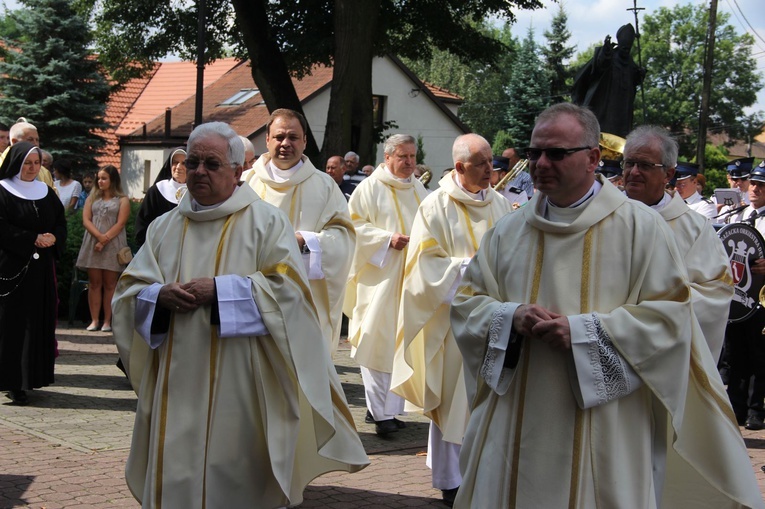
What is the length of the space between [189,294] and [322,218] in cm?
262

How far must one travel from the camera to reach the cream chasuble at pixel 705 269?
19.1 ft

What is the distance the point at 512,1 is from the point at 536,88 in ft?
111

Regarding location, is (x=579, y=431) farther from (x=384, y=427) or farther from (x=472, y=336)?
(x=384, y=427)

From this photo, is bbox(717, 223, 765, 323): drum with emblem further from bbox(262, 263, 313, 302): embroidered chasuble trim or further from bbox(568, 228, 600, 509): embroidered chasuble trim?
bbox(568, 228, 600, 509): embroidered chasuble trim

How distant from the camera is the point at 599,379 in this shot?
408 cm

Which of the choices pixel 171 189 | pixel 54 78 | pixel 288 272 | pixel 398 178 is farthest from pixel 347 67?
pixel 54 78

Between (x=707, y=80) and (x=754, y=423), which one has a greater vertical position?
(x=707, y=80)

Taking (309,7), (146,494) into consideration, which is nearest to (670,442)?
(146,494)

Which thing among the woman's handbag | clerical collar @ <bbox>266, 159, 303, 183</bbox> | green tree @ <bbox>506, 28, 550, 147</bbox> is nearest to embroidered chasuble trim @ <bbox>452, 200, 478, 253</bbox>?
clerical collar @ <bbox>266, 159, 303, 183</bbox>

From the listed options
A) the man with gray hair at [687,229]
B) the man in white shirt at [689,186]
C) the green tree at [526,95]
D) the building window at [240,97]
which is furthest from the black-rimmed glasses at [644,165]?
the green tree at [526,95]

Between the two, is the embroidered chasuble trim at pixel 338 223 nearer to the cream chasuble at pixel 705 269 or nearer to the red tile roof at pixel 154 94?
the cream chasuble at pixel 705 269

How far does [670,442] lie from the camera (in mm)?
4512

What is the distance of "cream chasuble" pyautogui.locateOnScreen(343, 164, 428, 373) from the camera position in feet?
29.1

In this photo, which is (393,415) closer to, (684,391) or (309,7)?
(684,391)
